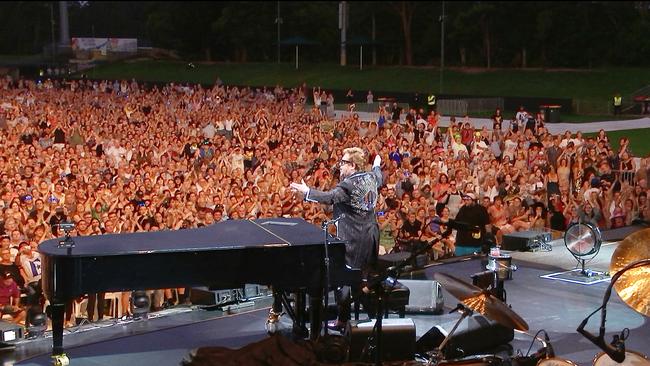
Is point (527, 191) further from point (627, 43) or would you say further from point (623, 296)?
point (627, 43)

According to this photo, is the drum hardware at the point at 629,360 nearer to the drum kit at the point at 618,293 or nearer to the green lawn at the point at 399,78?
the drum kit at the point at 618,293

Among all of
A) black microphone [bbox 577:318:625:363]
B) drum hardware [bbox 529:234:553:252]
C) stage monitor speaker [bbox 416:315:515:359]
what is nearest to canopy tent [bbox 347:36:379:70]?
drum hardware [bbox 529:234:553:252]

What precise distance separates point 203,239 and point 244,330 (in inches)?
46.7

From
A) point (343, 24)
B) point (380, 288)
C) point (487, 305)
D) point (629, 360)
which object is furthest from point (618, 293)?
point (343, 24)

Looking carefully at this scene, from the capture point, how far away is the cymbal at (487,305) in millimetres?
6180

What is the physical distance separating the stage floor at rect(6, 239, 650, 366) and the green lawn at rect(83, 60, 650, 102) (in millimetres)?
22175

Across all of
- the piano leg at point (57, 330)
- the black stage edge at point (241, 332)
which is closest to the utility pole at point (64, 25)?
the black stage edge at point (241, 332)

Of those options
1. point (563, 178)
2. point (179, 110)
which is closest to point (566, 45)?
point (179, 110)

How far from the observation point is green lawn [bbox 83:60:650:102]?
35969mm

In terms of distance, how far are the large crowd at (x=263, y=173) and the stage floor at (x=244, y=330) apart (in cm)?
163

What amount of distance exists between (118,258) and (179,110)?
60.6 feet

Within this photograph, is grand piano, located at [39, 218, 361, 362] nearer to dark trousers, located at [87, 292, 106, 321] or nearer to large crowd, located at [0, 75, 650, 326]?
dark trousers, located at [87, 292, 106, 321]

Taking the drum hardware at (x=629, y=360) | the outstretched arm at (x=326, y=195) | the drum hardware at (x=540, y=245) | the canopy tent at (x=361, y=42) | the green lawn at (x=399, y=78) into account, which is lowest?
the drum hardware at (x=540, y=245)

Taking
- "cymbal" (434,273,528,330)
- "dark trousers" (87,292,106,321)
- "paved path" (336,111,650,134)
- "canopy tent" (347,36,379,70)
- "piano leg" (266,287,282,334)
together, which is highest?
"canopy tent" (347,36,379,70)
